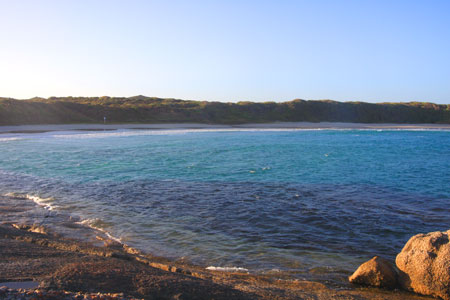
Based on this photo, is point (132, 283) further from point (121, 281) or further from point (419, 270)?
point (419, 270)

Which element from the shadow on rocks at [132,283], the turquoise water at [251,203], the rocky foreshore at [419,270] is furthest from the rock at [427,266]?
the shadow on rocks at [132,283]

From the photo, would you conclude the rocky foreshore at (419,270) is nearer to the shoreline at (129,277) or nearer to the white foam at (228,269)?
the shoreline at (129,277)

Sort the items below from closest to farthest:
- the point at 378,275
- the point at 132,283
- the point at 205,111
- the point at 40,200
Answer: the point at 132,283
the point at 378,275
the point at 40,200
the point at 205,111

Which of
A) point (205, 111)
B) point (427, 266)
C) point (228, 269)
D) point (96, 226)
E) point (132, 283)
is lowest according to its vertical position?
point (228, 269)

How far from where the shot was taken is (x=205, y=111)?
221 feet

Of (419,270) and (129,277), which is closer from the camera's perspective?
(129,277)

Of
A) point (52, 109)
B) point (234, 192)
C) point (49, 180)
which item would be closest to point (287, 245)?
point (234, 192)

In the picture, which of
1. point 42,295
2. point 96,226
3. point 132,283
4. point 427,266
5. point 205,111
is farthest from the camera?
point 205,111

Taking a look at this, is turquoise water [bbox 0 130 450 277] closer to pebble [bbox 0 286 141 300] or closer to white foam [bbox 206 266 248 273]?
white foam [bbox 206 266 248 273]

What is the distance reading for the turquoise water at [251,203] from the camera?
7.21 m

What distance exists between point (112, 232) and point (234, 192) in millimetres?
5110

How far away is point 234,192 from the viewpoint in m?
12.3

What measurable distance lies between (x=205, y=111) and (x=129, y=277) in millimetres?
63625

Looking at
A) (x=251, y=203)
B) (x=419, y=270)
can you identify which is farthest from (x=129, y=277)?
(x=251, y=203)
